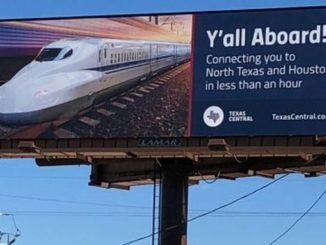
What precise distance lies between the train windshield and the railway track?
177 cm

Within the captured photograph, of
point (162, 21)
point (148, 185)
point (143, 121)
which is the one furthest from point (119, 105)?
point (148, 185)

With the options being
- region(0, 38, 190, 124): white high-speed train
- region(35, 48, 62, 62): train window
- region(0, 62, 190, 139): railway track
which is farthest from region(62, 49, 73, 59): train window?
region(0, 62, 190, 139): railway track

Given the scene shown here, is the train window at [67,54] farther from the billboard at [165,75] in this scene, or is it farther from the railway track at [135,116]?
the railway track at [135,116]

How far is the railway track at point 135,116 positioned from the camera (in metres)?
23.6

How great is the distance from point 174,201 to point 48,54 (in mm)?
5267

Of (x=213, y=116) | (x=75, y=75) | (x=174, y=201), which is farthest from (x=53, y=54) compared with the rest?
(x=174, y=201)

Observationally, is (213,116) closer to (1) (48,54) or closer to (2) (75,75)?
(2) (75,75)

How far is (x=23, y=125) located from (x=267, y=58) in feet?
21.5

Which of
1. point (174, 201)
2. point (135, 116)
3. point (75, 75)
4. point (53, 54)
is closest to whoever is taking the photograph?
point (135, 116)

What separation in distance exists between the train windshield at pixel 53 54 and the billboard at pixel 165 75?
3 cm

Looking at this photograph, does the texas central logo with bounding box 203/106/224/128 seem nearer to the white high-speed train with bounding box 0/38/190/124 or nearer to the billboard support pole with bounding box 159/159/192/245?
the white high-speed train with bounding box 0/38/190/124

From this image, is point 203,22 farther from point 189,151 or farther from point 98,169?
point 98,169

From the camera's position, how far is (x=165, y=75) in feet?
79.4

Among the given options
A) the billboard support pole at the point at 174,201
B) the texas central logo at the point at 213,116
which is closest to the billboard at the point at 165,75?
the texas central logo at the point at 213,116
